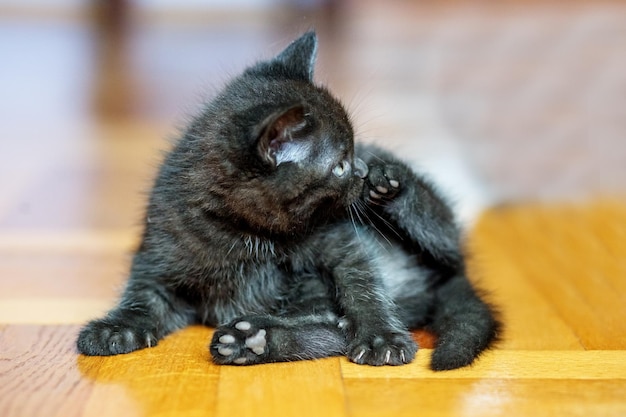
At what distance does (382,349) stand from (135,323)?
19.4 inches

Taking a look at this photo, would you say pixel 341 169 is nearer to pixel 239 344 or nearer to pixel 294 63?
pixel 294 63

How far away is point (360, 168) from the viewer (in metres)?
1.72

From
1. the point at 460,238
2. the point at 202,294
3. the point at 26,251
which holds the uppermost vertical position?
the point at 460,238

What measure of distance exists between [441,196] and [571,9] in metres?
5.01

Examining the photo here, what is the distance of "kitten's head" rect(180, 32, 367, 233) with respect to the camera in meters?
1.56

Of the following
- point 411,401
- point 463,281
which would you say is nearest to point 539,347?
point 463,281

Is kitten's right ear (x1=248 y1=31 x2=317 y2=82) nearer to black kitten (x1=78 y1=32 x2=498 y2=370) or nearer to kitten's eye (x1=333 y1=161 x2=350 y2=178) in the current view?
black kitten (x1=78 y1=32 x2=498 y2=370)

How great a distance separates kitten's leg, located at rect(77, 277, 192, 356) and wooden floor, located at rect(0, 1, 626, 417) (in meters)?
0.03

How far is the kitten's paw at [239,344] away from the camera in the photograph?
61.4 inches

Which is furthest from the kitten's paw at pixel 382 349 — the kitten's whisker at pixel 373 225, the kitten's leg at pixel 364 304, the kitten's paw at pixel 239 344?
Result: the kitten's whisker at pixel 373 225

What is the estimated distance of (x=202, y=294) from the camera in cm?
179

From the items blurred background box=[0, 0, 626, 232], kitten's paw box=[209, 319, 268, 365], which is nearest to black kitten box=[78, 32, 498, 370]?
kitten's paw box=[209, 319, 268, 365]

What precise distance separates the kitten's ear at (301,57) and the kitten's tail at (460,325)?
55 cm

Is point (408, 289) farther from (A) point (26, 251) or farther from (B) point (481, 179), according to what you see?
(B) point (481, 179)
